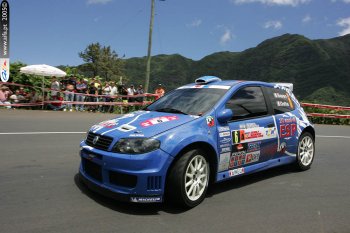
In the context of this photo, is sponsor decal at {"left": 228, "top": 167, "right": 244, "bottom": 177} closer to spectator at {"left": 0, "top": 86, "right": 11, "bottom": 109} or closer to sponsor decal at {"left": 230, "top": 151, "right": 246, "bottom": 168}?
sponsor decal at {"left": 230, "top": 151, "right": 246, "bottom": 168}

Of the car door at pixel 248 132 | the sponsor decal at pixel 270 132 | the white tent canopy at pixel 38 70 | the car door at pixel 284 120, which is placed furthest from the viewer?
the white tent canopy at pixel 38 70

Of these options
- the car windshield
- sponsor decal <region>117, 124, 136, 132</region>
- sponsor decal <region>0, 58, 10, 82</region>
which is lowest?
sponsor decal <region>117, 124, 136, 132</region>

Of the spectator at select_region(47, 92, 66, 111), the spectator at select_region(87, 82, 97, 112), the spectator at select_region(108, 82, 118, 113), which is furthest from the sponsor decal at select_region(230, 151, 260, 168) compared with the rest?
the spectator at select_region(108, 82, 118, 113)

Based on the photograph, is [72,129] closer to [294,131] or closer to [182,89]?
[182,89]

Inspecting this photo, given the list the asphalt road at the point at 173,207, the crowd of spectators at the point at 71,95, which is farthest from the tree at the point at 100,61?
the asphalt road at the point at 173,207

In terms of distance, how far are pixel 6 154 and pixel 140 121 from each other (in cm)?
362

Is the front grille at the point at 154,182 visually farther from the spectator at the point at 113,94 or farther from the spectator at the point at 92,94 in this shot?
the spectator at the point at 113,94

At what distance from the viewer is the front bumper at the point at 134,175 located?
4426 millimetres

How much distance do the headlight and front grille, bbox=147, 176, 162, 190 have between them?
0.33m

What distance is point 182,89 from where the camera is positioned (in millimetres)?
6328

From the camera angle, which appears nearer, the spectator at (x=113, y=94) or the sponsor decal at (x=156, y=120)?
the sponsor decal at (x=156, y=120)

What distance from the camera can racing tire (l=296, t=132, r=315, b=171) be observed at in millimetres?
7000

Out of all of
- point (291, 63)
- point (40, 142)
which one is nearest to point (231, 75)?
point (291, 63)

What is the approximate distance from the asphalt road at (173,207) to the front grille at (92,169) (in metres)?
0.32
